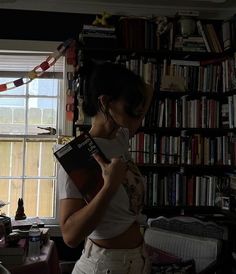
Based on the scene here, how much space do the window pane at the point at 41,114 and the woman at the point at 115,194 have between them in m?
2.24

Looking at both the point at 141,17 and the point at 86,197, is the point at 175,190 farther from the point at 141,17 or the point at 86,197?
the point at 86,197

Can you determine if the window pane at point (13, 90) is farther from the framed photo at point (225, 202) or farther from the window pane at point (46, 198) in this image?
the framed photo at point (225, 202)

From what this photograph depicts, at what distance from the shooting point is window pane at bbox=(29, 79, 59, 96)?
10.7ft

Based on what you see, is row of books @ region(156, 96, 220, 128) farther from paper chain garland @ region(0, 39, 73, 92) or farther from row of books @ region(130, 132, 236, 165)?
paper chain garland @ region(0, 39, 73, 92)

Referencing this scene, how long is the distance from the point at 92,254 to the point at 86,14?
2.71 metres

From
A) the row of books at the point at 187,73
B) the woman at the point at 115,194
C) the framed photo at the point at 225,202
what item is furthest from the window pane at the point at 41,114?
the woman at the point at 115,194

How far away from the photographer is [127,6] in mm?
3254

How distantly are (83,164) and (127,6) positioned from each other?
104 inches

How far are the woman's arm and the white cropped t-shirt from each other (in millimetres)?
33

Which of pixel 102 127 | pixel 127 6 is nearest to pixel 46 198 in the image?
pixel 127 6

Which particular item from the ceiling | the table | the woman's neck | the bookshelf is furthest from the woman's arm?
the ceiling

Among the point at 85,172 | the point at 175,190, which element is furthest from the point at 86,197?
the point at 175,190

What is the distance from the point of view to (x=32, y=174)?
10.6 feet

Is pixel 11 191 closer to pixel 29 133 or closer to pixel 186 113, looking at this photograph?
pixel 29 133
